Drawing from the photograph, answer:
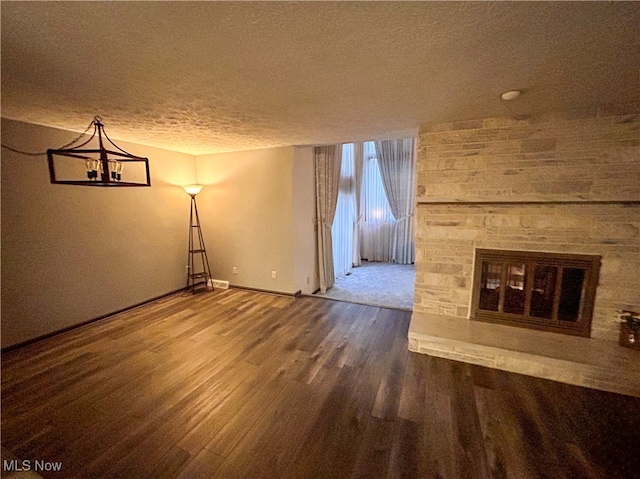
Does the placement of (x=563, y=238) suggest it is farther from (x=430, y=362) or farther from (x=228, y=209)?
(x=228, y=209)

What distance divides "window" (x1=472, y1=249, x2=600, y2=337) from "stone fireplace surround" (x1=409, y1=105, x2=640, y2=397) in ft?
0.25

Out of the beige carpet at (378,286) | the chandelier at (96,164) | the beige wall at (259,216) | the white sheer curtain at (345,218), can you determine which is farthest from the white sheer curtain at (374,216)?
the chandelier at (96,164)

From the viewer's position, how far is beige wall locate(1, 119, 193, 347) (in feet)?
8.38

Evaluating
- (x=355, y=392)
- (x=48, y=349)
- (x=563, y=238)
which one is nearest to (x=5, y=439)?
(x=48, y=349)

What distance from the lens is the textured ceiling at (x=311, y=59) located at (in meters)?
1.11

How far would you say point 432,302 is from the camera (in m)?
2.95

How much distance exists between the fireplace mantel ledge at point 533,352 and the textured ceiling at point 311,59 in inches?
80.9

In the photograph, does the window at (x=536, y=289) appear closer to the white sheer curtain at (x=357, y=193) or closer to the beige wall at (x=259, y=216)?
the beige wall at (x=259, y=216)

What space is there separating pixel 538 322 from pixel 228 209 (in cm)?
425

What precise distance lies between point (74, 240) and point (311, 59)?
331 centimetres

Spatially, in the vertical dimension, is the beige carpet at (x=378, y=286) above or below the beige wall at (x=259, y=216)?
below

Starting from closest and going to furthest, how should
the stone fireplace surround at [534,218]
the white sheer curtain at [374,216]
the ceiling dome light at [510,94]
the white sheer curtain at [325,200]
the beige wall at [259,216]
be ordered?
the ceiling dome light at [510,94] → the stone fireplace surround at [534,218] → the beige wall at [259,216] → the white sheer curtain at [325,200] → the white sheer curtain at [374,216]

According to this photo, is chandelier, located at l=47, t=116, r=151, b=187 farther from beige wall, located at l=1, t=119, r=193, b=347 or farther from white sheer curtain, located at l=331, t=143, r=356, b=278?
white sheer curtain, located at l=331, t=143, r=356, b=278
